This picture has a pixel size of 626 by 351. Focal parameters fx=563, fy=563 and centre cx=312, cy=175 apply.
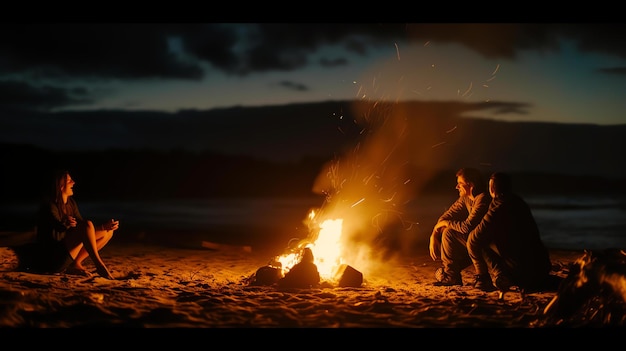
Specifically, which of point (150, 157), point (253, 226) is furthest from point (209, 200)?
point (253, 226)

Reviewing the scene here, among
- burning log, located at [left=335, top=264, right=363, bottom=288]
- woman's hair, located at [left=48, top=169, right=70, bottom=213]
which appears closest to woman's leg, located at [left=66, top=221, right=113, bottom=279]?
woman's hair, located at [left=48, top=169, right=70, bottom=213]

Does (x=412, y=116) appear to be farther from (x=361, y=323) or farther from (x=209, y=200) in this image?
(x=361, y=323)

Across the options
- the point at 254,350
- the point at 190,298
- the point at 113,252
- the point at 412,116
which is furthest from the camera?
the point at 412,116

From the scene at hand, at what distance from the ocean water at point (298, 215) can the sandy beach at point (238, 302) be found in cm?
555

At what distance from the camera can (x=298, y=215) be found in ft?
56.7

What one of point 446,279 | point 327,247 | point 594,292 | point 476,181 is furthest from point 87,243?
point 594,292

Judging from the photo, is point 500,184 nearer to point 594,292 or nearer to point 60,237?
point 594,292

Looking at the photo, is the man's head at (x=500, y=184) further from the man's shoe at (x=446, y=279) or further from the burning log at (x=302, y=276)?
the burning log at (x=302, y=276)

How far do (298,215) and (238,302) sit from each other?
35.0 feet

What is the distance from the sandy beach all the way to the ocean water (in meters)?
5.55

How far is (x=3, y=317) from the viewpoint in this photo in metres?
5.76

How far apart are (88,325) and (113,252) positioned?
4.74m

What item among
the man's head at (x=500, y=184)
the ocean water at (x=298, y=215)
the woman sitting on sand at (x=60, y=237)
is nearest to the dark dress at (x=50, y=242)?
the woman sitting on sand at (x=60, y=237)

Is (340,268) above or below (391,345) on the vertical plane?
A: above
